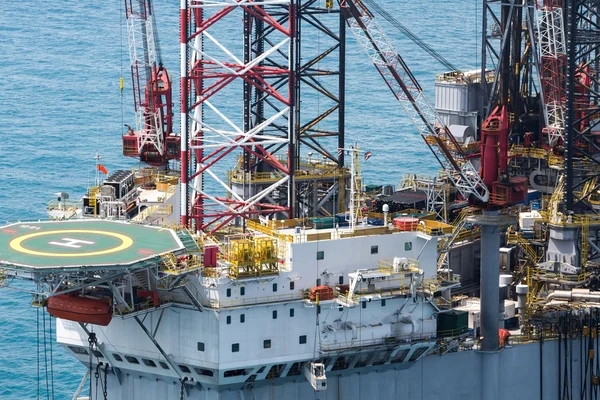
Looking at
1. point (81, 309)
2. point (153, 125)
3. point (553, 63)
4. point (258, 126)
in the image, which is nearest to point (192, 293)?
point (81, 309)

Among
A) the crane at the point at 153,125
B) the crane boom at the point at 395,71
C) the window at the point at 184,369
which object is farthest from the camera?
the crane at the point at 153,125

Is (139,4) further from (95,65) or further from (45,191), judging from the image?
(95,65)

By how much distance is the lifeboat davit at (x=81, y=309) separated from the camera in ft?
189

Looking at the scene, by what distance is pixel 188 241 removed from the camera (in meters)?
59.3

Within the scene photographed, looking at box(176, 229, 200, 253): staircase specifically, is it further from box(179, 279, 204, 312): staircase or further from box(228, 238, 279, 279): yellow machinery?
box(228, 238, 279, 279): yellow machinery

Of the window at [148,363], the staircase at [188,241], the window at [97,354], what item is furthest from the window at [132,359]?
the staircase at [188,241]

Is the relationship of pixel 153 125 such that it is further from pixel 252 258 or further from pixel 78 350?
pixel 252 258

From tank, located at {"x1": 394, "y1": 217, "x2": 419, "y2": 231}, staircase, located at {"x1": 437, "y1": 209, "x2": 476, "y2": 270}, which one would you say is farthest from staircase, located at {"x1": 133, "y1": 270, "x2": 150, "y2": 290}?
staircase, located at {"x1": 437, "y1": 209, "x2": 476, "y2": 270}

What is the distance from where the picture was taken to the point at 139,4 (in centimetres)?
7869

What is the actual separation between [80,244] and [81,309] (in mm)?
2738

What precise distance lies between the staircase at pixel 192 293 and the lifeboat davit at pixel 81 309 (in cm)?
295

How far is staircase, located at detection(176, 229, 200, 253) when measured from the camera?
58.3 meters

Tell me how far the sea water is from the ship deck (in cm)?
1713

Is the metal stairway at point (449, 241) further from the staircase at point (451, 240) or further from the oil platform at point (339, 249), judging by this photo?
the oil platform at point (339, 249)
